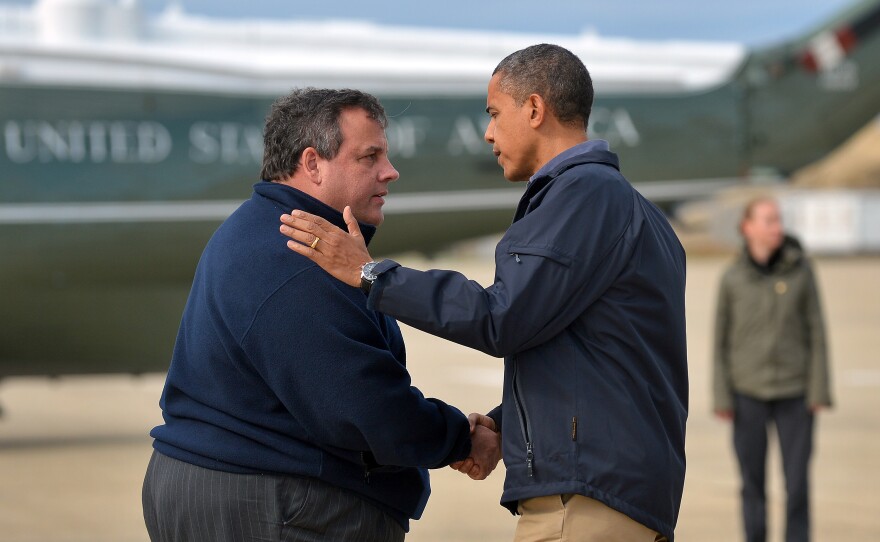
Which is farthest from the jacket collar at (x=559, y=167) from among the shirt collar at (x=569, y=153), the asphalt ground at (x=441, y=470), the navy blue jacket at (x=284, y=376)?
the asphalt ground at (x=441, y=470)

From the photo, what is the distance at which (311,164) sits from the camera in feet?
10.7

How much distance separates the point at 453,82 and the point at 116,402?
5.89 m

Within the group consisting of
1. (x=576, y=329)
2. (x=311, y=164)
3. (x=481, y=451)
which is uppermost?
(x=311, y=164)

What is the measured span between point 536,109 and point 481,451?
915 mm

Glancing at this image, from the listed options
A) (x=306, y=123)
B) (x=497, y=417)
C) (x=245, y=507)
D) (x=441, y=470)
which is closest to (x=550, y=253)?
(x=306, y=123)

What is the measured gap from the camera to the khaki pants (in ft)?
9.72

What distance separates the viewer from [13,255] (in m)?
11.0

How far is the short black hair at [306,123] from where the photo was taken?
3221 mm

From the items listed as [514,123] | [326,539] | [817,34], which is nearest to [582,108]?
[514,123]

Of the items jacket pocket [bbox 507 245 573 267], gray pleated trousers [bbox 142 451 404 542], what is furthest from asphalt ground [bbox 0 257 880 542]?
jacket pocket [bbox 507 245 573 267]

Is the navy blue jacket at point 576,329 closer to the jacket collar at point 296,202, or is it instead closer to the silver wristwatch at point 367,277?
the silver wristwatch at point 367,277

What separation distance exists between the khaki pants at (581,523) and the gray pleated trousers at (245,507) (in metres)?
0.51

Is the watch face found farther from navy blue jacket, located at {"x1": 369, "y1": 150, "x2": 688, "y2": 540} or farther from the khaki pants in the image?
the khaki pants

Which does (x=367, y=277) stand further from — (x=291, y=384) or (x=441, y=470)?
(x=441, y=470)
